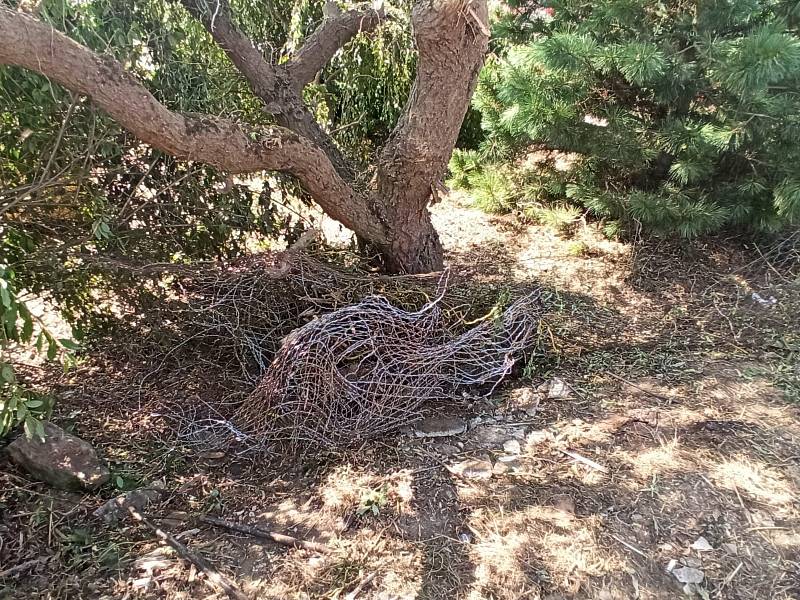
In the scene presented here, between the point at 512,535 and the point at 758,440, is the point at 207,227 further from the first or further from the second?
the point at 758,440

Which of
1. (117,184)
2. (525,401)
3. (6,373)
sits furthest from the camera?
(117,184)

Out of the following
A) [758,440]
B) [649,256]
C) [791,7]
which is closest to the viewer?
[758,440]

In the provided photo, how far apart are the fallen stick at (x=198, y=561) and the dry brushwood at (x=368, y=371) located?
1.68 ft

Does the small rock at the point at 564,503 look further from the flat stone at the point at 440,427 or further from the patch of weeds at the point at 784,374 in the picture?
the patch of weeds at the point at 784,374

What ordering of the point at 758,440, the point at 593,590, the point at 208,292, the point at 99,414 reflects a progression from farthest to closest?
1. the point at 208,292
2. the point at 99,414
3. the point at 758,440
4. the point at 593,590

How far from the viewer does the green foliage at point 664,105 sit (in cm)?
296

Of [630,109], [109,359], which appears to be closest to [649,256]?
[630,109]

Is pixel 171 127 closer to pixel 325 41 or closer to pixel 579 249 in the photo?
pixel 325 41

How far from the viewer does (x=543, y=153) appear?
423 centimetres

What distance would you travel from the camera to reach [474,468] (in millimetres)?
2232

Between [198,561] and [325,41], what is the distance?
2.91 metres

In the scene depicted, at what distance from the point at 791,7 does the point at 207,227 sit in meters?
3.55

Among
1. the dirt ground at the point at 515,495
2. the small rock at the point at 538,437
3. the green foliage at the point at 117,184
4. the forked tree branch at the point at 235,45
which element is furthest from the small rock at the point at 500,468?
→ the forked tree branch at the point at 235,45

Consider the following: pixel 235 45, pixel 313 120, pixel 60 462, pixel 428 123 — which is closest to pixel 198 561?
pixel 60 462
